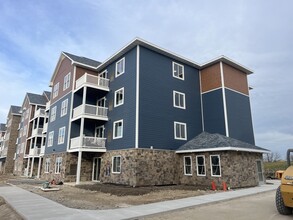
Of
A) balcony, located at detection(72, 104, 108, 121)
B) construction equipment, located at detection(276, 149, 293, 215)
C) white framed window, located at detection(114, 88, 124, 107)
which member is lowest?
construction equipment, located at detection(276, 149, 293, 215)

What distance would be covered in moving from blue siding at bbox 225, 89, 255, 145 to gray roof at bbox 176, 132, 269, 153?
2.34 m

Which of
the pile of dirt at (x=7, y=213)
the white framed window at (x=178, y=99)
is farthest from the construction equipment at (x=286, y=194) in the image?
the white framed window at (x=178, y=99)

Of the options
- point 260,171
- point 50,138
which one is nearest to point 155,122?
point 260,171

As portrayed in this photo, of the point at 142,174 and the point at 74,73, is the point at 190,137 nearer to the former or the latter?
the point at 142,174

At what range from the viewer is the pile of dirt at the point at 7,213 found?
862 centimetres

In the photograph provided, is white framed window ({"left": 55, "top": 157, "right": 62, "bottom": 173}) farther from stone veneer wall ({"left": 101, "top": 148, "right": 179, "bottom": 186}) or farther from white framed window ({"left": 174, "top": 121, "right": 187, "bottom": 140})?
white framed window ({"left": 174, "top": 121, "right": 187, "bottom": 140})

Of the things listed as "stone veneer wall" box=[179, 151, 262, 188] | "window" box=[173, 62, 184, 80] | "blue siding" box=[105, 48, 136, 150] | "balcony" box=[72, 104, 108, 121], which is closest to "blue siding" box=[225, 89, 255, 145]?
"stone veneer wall" box=[179, 151, 262, 188]

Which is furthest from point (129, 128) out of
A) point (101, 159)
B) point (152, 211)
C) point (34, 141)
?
point (34, 141)

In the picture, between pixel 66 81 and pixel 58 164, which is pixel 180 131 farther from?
pixel 66 81

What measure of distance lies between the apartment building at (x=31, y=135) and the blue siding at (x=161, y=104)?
22579 mm

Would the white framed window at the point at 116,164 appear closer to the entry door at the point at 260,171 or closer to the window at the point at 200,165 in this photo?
the window at the point at 200,165

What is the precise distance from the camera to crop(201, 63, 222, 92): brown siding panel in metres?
22.2

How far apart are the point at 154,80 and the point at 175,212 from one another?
13.1 metres

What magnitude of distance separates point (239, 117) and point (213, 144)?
6718mm
